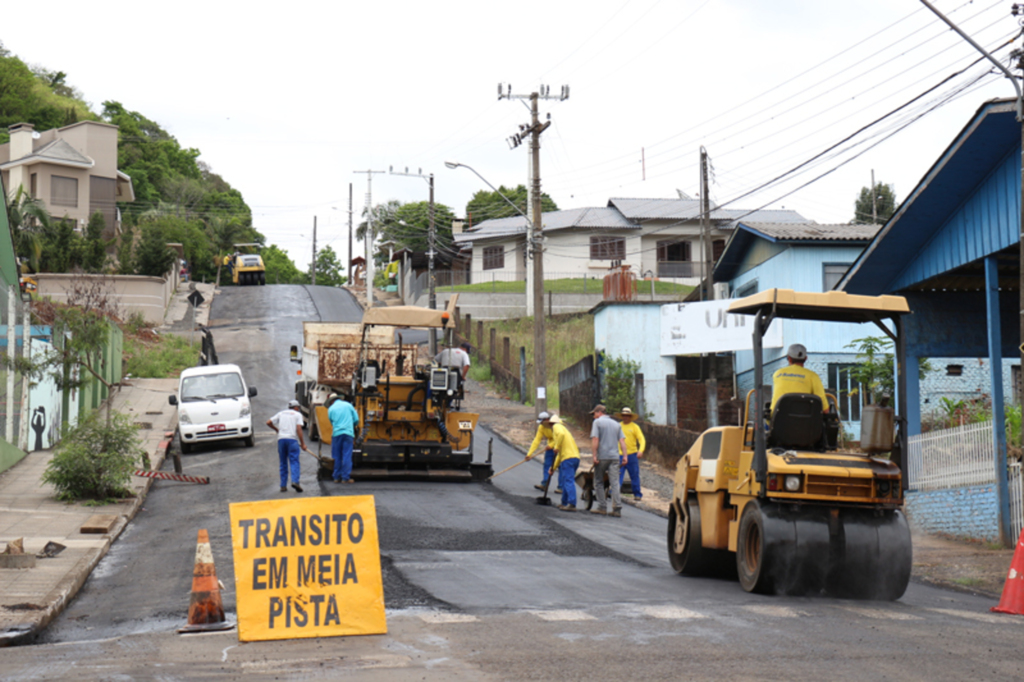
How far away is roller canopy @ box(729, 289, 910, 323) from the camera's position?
9.16m

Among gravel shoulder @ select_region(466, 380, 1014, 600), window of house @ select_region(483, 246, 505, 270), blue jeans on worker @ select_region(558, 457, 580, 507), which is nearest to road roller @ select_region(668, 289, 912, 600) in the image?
gravel shoulder @ select_region(466, 380, 1014, 600)

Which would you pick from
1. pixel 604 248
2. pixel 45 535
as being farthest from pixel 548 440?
pixel 604 248

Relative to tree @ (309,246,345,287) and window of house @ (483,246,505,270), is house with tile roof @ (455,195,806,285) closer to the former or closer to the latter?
window of house @ (483,246,505,270)

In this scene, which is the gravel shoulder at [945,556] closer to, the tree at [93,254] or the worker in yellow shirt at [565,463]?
the worker in yellow shirt at [565,463]

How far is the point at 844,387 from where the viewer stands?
26812 millimetres

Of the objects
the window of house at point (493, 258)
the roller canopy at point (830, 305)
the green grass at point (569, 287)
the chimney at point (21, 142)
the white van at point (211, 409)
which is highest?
the chimney at point (21, 142)

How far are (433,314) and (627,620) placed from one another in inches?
432

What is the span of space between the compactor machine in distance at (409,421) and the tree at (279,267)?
88.3m

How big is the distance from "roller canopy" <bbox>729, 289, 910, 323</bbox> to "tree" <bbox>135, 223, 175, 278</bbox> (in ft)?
138

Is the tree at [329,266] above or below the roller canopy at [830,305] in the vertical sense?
above

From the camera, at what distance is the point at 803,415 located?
8984 mm

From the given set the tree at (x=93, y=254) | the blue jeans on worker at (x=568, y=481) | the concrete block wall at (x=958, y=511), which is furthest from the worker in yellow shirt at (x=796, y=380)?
the tree at (x=93, y=254)

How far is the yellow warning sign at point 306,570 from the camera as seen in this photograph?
281 inches

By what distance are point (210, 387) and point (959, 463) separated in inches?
655
